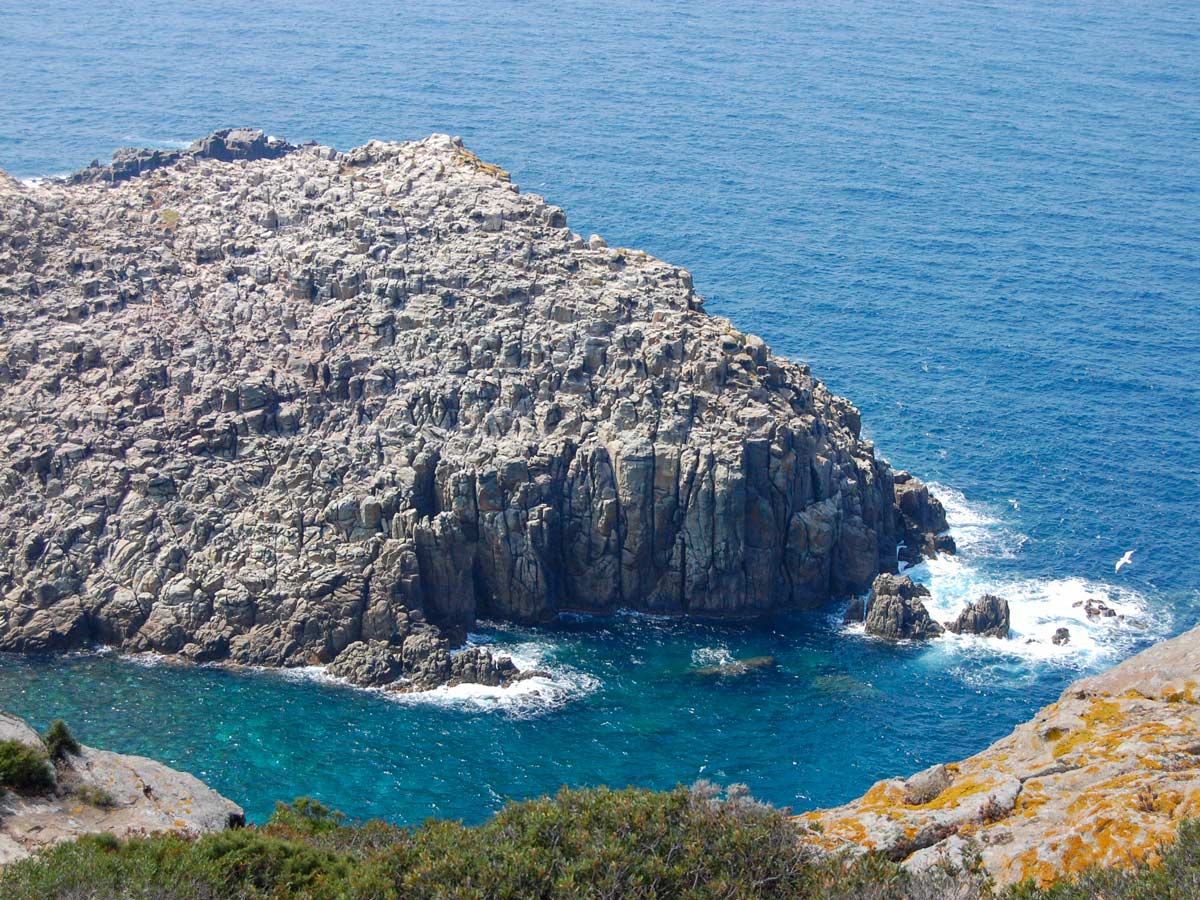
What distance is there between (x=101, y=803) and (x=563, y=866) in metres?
25.3

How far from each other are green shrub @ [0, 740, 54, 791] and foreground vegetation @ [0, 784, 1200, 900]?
309 inches

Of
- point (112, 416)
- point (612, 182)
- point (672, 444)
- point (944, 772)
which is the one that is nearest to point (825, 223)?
point (612, 182)

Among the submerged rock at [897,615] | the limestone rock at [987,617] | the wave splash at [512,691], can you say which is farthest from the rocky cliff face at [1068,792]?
the limestone rock at [987,617]

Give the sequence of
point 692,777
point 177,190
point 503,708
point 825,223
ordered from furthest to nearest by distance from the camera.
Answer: point 825,223 → point 177,190 → point 503,708 → point 692,777

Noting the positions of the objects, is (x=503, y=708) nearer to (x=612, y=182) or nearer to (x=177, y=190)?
(x=177, y=190)

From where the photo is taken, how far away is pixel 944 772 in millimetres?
53656

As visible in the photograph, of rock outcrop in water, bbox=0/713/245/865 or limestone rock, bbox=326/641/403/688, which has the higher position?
rock outcrop in water, bbox=0/713/245/865

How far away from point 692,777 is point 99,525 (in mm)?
51782

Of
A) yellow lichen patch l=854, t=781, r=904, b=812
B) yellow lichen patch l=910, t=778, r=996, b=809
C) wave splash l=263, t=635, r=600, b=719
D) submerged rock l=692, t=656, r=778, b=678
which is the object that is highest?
yellow lichen patch l=910, t=778, r=996, b=809

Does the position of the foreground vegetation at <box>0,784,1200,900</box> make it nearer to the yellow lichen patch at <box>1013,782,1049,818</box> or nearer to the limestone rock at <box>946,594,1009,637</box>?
the yellow lichen patch at <box>1013,782,1049,818</box>

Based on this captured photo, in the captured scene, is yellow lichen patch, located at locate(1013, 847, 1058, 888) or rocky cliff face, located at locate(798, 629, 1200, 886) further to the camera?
rocky cliff face, located at locate(798, 629, 1200, 886)

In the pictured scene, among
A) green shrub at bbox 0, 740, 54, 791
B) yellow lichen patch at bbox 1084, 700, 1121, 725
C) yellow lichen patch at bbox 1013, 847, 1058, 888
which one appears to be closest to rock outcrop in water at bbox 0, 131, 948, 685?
green shrub at bbox 0, 740, 54, 791

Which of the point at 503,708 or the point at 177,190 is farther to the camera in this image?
the point at 177,190

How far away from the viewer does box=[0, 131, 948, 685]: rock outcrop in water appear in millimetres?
108938
